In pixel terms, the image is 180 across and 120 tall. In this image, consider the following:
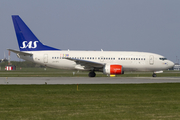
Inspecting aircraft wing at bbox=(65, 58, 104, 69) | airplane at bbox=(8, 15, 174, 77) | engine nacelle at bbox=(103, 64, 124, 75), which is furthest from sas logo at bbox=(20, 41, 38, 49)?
engine nacelle at bbox=(103, 64, 124, 75)

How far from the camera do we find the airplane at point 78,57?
125 ft

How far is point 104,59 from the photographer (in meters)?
38.4

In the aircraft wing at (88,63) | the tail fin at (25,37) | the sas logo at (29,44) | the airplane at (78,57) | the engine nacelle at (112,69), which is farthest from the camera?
the sas logo at (29,44)

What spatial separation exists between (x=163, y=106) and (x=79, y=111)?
159 inches

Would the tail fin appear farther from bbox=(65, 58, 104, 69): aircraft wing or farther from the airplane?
bbox=(65, 58, 104, 69): aircraft wing

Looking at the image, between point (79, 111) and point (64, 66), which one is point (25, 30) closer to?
point (64, 66)

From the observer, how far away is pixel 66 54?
38.6 meters

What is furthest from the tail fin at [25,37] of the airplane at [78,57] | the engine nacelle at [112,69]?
the engine nacelle at [112,69]

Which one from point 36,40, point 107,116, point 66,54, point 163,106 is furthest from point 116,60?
point 107,116

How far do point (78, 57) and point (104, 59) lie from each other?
3.61m

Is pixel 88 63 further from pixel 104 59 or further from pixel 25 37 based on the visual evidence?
pixel 25 37

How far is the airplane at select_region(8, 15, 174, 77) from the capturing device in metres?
38.2

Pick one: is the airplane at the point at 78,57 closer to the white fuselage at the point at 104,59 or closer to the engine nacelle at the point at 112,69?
the white fuselage at the point at 104,59

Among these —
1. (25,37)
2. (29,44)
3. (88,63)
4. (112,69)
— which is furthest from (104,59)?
(25,37)
